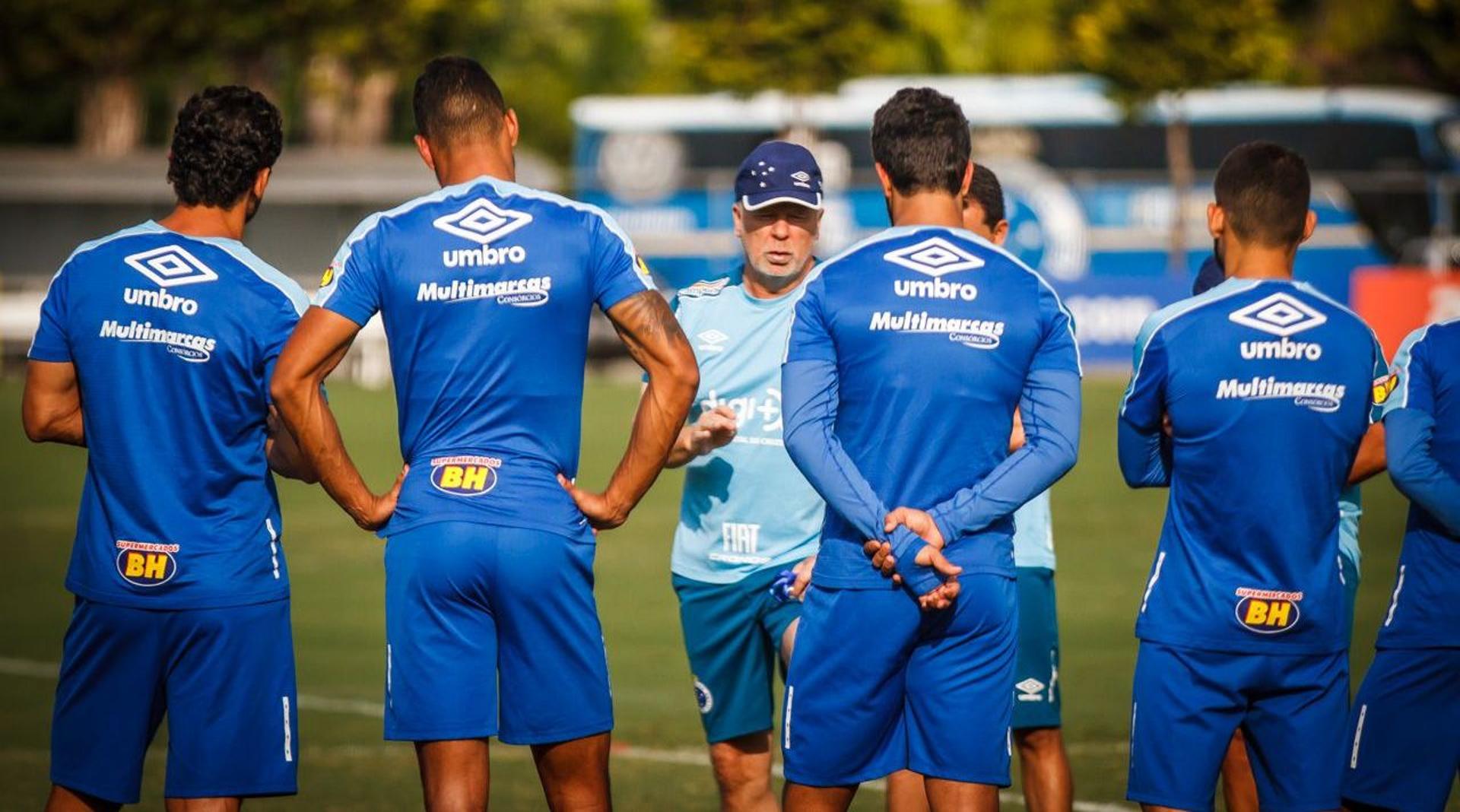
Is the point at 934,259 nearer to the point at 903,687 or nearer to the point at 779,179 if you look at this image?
the point at 903,687

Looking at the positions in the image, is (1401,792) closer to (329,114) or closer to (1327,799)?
(1327,799)

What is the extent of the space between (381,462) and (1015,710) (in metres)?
14.4

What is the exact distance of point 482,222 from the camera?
544cm

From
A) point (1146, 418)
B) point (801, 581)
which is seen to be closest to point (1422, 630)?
point (1146, 418)

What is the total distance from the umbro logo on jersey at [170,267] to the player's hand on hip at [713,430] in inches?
67.2

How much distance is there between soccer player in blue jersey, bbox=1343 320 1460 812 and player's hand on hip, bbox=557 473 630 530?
2.36 meters

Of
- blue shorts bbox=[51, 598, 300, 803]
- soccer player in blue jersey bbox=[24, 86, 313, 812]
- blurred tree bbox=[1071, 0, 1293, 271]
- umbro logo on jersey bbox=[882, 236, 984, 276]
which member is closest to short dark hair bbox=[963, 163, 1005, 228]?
umbro logo on jersey bbox=[882, 236, 984, 276]

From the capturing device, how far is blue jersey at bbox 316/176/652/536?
→ 5414mm

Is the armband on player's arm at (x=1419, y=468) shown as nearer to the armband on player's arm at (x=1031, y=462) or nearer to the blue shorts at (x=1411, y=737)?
the blue shorts at (x=1411, y=737)

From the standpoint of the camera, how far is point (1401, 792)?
5820 mm

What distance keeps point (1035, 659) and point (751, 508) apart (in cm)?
120

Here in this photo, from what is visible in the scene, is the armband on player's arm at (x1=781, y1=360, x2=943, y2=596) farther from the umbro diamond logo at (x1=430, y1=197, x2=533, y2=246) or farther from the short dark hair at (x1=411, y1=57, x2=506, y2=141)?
the short dark hair at (x1=411, y1=57, x2=506, y2=141)

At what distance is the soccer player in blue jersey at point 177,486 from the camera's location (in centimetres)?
548

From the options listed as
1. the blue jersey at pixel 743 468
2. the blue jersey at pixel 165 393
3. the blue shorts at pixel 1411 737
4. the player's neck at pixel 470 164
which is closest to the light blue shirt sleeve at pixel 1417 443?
the blue shorts at pixel 1411 737
